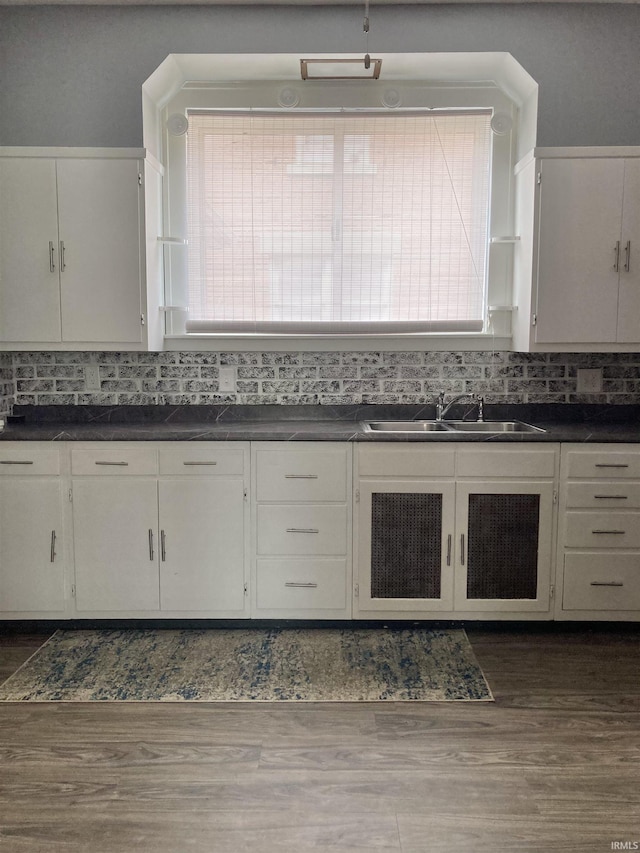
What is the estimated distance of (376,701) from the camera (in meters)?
2.72

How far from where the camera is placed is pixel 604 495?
323 centimetres

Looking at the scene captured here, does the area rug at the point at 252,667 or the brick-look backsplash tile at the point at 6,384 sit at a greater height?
the brick-look backsplash tile at the point at 6,384

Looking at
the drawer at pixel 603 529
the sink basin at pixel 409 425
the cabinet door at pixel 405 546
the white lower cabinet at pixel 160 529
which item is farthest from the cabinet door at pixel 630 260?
the white lower cabinet at pixel 160 529

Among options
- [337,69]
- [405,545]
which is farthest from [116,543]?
[337,69]

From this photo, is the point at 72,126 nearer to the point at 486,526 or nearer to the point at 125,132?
the point at 125,132

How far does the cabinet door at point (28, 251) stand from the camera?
330 centimetres

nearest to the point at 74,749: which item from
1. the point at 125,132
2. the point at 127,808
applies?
the point at 127,808

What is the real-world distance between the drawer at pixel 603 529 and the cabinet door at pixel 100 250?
216 cm

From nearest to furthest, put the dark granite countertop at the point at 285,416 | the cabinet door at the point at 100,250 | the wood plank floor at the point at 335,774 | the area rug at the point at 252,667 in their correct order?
the wood plank floor at the point at 335,774, the area rug at the point at 252,667, the cabinet door at the point at 100,250, the dark granite countertop at the point at 285,416

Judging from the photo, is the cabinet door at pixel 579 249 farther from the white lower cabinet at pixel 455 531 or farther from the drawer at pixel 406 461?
the drawer at pixel 406 461

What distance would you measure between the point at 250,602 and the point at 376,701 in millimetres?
820

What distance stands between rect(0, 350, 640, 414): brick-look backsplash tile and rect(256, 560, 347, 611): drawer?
899 millimetres

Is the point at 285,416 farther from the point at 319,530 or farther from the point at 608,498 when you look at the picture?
the point at 608,498

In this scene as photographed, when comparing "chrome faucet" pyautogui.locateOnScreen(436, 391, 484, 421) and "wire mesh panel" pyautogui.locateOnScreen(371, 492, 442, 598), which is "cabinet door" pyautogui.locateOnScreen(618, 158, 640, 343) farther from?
"wire mesh panel" pyautogui.locateOnScreen(371, 492, 442, 598)
